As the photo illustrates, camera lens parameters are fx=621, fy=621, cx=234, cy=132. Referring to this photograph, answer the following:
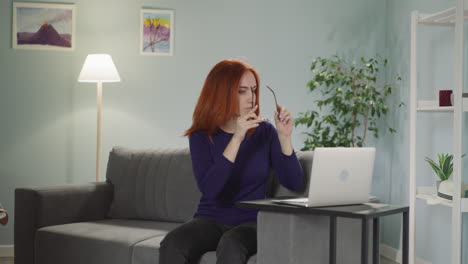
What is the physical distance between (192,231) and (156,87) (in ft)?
7.77

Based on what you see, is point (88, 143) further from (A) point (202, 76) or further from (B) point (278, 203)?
(B) point (278, 203)

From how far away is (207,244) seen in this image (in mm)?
2457

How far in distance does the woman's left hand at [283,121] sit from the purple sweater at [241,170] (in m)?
0.11

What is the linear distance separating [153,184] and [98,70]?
1125 mm

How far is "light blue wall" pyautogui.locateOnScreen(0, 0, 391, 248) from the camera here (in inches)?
177

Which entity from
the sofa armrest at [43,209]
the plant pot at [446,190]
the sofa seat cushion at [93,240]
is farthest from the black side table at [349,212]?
the sofa armrest at [43,209]

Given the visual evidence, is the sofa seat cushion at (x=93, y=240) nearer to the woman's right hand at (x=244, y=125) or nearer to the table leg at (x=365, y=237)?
the woman's right hand at (x=244, y=125)

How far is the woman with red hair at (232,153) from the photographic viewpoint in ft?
8.16

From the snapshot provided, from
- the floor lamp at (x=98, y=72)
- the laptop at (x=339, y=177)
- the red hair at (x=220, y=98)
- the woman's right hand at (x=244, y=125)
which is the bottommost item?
the laptop at (x=339, y=177)

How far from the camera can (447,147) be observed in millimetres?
3799

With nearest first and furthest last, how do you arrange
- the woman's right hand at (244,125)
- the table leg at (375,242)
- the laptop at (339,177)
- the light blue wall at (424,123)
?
the laptop at (339,177) < the table leg at (375,242) < the woman's right hand at (244,125) < the light blue wall at (424,123)

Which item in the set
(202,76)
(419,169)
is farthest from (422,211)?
(202,76)

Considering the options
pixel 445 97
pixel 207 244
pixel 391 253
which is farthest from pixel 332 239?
pixel 391 253

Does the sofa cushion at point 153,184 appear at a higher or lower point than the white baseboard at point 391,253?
higher
